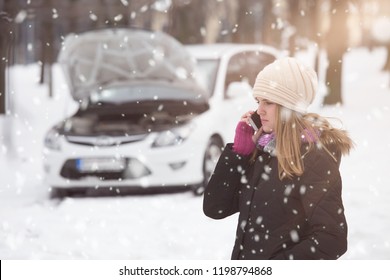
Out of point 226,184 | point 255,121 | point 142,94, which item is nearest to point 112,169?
point 142,94

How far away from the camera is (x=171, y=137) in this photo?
650 cm

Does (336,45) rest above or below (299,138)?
below

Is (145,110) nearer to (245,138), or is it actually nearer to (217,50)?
(217,50)

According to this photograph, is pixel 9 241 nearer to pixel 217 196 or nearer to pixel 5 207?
pixel 5 207

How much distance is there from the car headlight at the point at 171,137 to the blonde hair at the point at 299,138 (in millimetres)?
3909

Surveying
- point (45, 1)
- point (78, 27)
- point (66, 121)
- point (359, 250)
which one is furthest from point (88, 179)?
point (78, 27)

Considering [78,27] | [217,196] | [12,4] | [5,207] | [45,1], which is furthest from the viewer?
[78,27]

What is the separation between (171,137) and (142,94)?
94 centimetres

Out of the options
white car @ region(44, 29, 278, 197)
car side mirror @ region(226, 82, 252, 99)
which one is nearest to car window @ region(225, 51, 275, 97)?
white car @ region(44, 29, 278, 197)

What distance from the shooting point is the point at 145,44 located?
7.84m

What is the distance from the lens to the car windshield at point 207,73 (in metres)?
7.21

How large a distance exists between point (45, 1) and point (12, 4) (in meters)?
7.10

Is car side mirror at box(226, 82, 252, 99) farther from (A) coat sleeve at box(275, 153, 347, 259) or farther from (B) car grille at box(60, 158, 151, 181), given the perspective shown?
(A) coat sleeve at box(275, 153, 347, 259)

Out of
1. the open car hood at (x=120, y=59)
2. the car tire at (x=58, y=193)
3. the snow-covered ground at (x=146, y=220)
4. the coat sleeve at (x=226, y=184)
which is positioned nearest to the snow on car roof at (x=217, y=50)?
the open car hood at (x=120, y=59)
